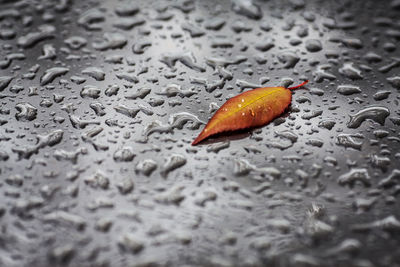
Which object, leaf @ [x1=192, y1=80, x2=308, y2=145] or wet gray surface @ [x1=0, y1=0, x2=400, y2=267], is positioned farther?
leaf @ [x1=192, y1=80, x2=308, y2=145]

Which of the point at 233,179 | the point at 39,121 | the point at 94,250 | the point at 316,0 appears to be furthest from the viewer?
the point at 316,0

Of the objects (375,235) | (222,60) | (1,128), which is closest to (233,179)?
(375,235)

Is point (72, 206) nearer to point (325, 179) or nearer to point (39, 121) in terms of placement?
point (39, 121)

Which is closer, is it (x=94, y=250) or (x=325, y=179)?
(x=94, y=250)

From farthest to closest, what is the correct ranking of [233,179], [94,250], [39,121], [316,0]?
[316,0], [39,121], [233,179], [94,250]
